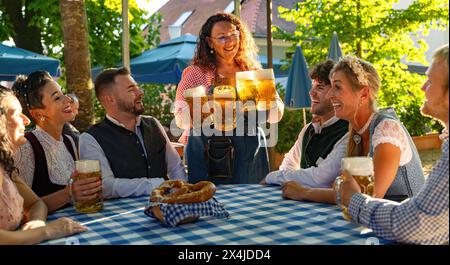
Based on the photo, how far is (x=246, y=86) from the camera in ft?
7.98

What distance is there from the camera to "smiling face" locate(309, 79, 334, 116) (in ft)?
9.18

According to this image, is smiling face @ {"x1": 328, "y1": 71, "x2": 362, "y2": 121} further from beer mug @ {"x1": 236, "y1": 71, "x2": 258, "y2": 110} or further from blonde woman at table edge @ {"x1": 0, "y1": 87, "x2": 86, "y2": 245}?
blonde woman at table edge @ {"x1": 0, "y1": 87, "x2": 86, "y2": 245}

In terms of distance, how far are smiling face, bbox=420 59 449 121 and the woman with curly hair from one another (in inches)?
64.3

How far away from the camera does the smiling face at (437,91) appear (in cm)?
115

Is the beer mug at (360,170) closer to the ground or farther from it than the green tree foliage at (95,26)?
closer to the ground

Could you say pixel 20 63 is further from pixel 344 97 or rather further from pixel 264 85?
pixel 344 97

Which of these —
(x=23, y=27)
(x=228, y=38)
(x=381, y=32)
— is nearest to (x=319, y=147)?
(x=228, y=38)

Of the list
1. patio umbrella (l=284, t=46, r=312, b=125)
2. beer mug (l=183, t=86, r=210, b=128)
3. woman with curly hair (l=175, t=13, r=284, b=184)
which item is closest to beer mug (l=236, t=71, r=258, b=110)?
beer mug (l=183, t=86, r=210, b=128)

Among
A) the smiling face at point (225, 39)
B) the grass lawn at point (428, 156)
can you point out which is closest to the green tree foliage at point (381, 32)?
the grass lawn at point (428, 156)

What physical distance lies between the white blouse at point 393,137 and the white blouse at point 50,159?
155 centimetres

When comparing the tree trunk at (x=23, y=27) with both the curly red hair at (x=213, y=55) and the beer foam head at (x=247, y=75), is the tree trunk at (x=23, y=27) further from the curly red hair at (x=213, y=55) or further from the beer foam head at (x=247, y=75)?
the beer foam head at (x=247, y=75)

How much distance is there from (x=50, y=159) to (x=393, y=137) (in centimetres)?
166

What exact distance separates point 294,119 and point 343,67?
261 inches
